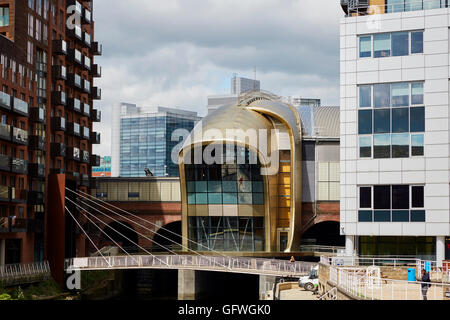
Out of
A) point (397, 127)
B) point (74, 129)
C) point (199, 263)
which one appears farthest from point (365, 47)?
point (74, 129)

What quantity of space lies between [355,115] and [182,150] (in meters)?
23.1

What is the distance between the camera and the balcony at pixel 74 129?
250 feet

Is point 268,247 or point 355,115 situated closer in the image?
point 355,115

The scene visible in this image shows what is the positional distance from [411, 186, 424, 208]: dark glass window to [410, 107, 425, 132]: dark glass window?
3.88 m

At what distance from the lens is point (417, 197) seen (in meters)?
51.7

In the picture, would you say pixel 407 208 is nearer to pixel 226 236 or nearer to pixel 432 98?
pixel 432 98

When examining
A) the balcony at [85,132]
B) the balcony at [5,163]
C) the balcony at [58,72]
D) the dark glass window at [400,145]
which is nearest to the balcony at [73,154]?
the balcony at [85,132]

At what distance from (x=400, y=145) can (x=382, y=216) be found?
4.86m

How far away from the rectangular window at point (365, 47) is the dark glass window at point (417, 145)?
6376 millimetres

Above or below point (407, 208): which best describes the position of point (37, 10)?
above

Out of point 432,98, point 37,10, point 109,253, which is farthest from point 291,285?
point 37,10

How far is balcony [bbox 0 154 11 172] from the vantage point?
6028 cm
